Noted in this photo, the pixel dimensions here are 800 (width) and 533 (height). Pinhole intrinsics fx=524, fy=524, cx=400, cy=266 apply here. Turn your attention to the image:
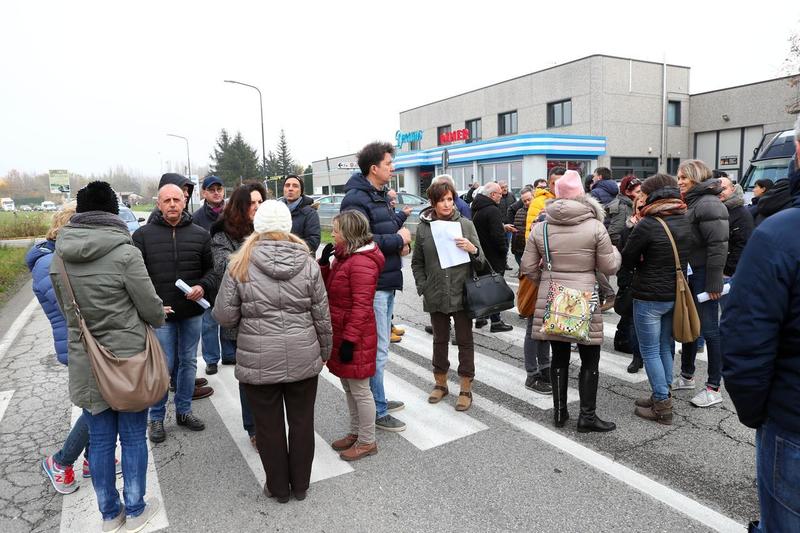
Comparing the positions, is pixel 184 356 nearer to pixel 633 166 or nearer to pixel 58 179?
pixel 633 166

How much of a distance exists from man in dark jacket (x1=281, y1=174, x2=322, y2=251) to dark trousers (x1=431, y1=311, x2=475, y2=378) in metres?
1.88

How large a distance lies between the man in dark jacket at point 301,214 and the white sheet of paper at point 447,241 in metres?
1.83

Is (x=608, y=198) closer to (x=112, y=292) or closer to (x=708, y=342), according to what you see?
(x=708, y=342)

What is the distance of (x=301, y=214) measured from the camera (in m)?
6.02

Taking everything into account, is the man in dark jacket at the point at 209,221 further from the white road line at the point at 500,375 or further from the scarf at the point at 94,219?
the scarf at the point at 94,219

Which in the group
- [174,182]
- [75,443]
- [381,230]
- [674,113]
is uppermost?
[674,113]

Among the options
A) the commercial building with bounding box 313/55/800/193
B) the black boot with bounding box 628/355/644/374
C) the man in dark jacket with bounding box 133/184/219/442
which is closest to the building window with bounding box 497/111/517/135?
the commercial building with bounding box 313/55/800/193

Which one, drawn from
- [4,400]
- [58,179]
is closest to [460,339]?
[4,400]

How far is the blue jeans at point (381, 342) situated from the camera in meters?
4.18

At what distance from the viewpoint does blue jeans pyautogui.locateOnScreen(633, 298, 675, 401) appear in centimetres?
420

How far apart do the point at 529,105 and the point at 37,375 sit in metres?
33.3

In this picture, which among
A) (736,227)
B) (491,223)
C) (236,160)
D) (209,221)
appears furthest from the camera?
(236,160)

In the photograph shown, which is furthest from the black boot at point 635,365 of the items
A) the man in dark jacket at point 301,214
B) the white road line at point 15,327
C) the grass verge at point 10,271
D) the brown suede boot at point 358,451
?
the grass verge at point 10,271

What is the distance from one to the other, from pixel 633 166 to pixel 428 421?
31946 millimetres
